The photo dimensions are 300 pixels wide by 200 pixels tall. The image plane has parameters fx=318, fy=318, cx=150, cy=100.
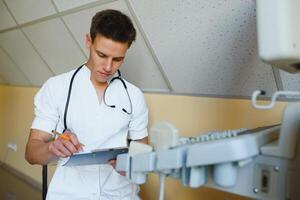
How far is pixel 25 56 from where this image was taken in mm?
2428

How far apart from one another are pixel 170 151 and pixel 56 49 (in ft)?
5.18

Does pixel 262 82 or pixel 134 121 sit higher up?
pixel 262 82

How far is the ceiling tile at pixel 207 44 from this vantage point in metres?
1.08

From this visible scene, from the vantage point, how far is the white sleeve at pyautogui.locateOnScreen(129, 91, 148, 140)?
1.36 metres

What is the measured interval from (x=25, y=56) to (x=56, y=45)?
A: 575mm

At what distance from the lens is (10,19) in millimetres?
2188

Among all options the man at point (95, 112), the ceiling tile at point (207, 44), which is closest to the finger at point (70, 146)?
the man at point (95, 112)

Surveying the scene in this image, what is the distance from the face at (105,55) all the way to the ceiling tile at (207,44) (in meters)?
0.21

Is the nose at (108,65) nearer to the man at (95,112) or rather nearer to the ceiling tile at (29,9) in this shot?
the man at (95,112)

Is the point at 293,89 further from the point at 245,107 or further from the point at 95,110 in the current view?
the point at 95,110

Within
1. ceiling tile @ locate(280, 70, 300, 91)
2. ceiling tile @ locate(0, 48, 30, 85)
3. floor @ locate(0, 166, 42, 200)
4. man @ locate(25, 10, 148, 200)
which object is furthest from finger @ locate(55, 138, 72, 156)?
ceiling tile @ locate(0, 48, 30, 85)

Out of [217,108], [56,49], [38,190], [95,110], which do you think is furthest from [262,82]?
[38,190]

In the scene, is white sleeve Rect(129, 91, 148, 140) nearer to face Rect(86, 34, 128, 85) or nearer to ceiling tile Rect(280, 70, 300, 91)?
face Rect(86, 34, 128, 85)

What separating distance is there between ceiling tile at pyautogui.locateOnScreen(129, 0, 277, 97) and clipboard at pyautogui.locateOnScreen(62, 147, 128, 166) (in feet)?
1.68
